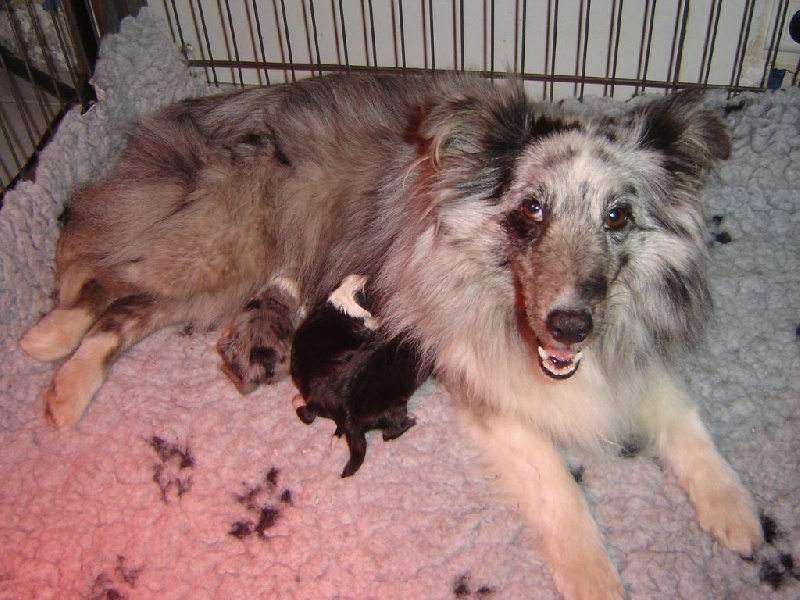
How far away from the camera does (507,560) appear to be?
192cm

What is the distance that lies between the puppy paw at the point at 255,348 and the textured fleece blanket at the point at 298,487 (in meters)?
0.10

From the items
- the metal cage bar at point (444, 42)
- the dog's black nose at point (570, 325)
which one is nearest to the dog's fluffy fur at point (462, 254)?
the dog's black nose at point (570, 325)

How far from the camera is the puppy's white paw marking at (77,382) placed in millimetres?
2309

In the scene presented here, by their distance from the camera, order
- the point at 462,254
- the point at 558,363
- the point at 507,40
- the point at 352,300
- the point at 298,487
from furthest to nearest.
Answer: the point at 507,40, the point at 352,300, the point at 298,487, the point at 462,254, the point at 558,363

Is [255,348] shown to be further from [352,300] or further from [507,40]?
[507,40]

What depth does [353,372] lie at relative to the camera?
7.05ft

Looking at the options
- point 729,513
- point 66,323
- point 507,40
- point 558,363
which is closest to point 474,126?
point 558,363

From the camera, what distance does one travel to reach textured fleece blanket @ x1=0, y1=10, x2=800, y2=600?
189cm

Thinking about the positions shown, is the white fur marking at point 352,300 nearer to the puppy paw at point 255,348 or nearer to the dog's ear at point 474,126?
the puppy paw at point 255,348

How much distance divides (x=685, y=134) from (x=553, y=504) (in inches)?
42.5

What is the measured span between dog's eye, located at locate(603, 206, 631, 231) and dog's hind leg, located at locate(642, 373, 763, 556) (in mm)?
556

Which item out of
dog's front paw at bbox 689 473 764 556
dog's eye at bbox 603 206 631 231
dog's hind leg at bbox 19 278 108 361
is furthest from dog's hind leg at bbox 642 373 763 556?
dog's hind leg at bbox 19 278 108 361

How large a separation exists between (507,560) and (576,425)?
1.44 ft

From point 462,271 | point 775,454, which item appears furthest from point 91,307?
point 775,454
